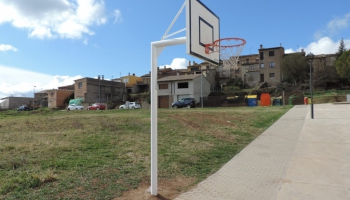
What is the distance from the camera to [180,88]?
50.2 metres

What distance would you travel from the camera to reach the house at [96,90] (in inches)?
2418

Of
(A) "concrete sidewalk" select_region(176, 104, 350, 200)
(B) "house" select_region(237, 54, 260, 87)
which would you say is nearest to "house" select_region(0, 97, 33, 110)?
(B) "house" select_region(237, 54, 260, 87)

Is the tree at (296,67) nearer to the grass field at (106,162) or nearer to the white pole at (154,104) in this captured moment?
the grass field at (106,162)

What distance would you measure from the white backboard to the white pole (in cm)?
35

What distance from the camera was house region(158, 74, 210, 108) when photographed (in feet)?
161

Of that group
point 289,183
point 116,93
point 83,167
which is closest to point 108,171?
point 83,167

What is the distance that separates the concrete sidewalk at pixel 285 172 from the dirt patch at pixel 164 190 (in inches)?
8.6

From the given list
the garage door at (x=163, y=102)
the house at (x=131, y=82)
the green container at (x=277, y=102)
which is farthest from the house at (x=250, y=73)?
the house at (x=131, y=82)

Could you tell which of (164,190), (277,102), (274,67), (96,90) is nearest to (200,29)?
(164,190)

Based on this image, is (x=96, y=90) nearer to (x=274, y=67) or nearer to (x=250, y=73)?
(x=250, y=73)

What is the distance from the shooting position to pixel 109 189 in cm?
464

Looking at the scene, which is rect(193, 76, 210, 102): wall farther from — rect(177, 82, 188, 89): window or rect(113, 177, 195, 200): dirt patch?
rect(113, 177, 195, 200): dirt patch

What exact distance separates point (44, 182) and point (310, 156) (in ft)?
23.0

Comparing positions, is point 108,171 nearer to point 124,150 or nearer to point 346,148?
point 124,150
